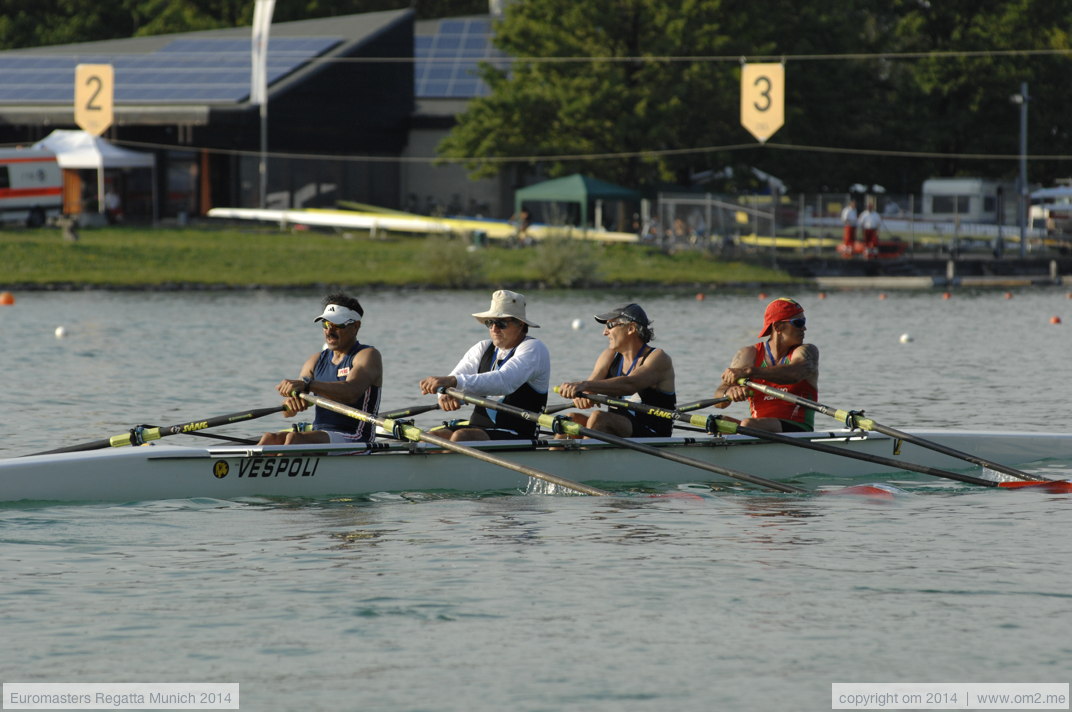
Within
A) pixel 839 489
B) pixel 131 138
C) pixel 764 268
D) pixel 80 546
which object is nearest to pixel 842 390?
pixel 839 489

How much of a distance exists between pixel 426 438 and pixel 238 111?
40109mm

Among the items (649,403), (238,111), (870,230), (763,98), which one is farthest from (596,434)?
(238,111)

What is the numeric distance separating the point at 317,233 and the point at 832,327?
2284 centimetres

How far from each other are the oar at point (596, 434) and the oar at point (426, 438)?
1.18 ft

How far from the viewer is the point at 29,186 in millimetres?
46781


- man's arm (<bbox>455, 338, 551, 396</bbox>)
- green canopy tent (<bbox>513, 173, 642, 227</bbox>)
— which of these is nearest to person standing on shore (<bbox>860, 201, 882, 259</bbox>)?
green canopy tent (<bbox>513, 173, 642, 227</bbox>)

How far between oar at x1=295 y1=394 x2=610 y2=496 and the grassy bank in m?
28.7

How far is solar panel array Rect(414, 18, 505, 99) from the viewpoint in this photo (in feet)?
A: 198

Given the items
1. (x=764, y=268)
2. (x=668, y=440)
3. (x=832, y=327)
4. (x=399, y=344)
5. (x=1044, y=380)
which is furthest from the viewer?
(x=764, y=268)

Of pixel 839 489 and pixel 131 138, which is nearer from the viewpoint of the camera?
pixel 839 489

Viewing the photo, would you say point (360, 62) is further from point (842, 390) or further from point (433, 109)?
point (842, 390)

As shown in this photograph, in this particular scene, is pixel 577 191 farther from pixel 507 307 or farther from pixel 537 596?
pixel 537 596

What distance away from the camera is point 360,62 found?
56.0 m

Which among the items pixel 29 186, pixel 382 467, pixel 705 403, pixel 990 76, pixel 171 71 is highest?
pixel 990 76
